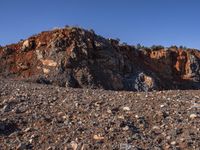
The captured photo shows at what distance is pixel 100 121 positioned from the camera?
931 cm

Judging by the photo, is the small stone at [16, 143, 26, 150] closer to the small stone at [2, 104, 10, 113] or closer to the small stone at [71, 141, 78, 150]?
the small stone at [71, 141, 78, 150]

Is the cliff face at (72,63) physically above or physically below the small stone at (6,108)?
above

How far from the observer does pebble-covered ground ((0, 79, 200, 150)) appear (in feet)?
27.5

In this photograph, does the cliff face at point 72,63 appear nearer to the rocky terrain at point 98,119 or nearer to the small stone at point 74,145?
the rocky terrain at point 98,119

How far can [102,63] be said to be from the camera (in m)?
28.4

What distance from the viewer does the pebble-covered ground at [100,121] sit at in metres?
8.38

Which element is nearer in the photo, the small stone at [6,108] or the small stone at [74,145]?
the small stone at [74,145]

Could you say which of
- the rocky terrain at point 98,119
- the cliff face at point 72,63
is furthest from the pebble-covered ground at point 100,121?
the cliff face at point 72,63

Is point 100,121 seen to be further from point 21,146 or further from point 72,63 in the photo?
point 72,63

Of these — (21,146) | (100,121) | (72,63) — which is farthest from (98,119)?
(72,63)

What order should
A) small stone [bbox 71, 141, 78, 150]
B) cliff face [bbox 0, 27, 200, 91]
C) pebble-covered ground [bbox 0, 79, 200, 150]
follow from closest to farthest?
1. small stone [bbox 71, 141, 78, 150]
2. pebble-covered ground [bbox 0, 79, 200, 150]
3. cliff face [bbox 0, 27, 200, 91]

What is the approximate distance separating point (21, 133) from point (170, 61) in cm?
3097

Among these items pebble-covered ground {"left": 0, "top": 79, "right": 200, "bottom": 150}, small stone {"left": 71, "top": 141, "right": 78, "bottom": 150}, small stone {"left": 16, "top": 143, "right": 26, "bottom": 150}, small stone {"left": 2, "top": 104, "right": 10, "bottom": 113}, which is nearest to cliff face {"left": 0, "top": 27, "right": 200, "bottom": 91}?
pebble-covered ground {"left": 0, "top": 79, "right": 200, "bottom": 150}

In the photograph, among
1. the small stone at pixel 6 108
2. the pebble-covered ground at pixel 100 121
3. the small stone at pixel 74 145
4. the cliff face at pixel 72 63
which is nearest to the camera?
the small stone at pixel 74 145
